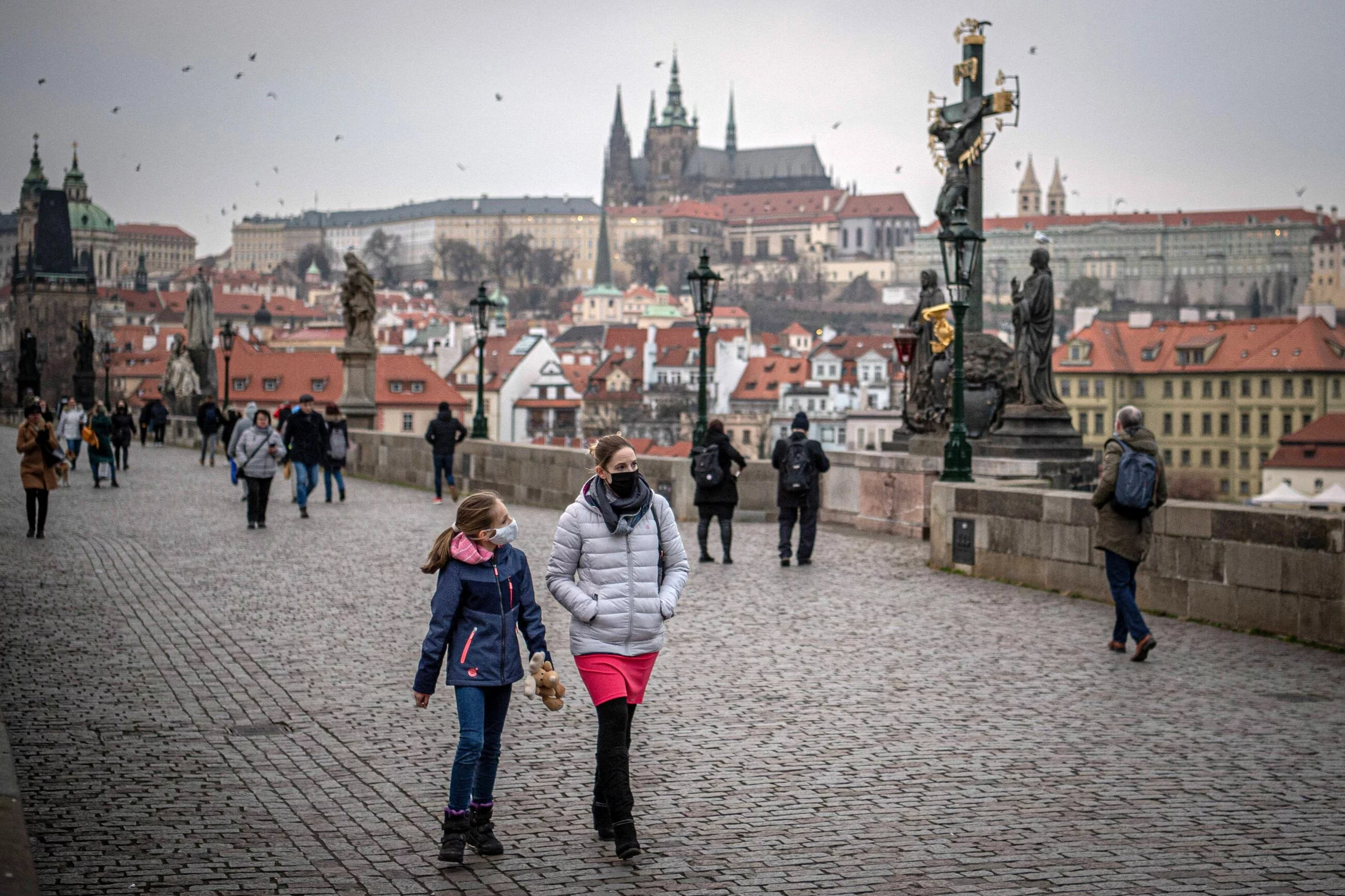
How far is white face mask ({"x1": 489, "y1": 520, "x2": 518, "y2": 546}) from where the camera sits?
5.11m

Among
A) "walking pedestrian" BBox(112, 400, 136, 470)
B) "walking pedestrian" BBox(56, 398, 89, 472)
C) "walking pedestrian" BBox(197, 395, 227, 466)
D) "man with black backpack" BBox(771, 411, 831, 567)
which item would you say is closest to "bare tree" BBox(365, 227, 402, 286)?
"walking pedestrian" BBox(197, 395, 227, 466)

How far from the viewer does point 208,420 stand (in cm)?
2759

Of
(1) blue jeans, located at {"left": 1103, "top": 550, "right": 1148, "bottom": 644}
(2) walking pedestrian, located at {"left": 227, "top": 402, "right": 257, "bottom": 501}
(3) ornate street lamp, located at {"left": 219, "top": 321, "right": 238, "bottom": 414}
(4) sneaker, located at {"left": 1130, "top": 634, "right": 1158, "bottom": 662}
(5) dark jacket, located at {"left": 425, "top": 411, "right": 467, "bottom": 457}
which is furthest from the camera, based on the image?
(3) ornate street lamp, located at {"left": 219, "top": 321, "right": 238, "bottom": 414}

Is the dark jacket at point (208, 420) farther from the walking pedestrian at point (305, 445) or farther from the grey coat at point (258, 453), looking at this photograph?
the grey coat at point (258, 453)

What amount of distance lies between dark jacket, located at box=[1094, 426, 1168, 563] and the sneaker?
1.39 ft

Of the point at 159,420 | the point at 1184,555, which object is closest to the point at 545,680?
the point at 1184,555

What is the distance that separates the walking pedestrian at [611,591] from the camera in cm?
525

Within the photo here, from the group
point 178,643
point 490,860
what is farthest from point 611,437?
point 178,643

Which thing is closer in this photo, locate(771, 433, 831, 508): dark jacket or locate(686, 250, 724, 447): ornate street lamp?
locate(771, 433, 831, 508): dark jacket

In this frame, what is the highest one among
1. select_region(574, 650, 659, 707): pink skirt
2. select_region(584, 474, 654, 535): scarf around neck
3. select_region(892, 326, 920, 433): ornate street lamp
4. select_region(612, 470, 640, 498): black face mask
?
select_region(892, 326, 920, 433): ornate street lamp

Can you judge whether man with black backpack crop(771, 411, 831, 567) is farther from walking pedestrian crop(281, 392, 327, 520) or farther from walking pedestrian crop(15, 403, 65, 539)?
walking pedestrian crop(281, 392, 327, 520)

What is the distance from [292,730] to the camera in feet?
22.3

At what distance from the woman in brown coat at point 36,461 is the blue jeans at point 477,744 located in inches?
392

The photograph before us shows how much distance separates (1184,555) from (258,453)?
9330 millimetres
